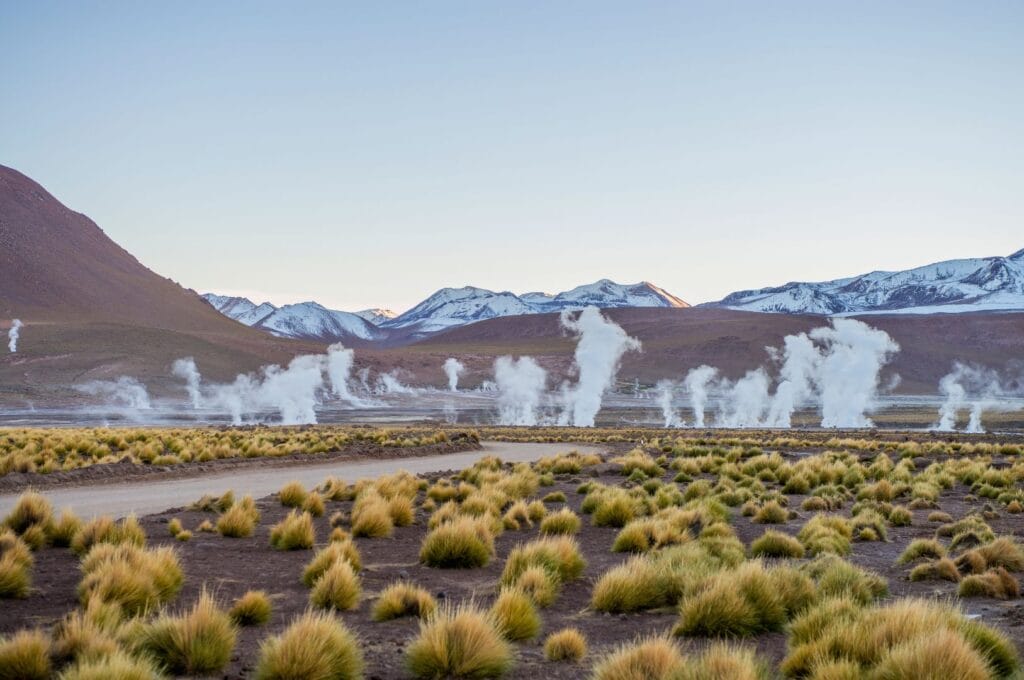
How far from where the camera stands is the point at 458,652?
5.64 meters

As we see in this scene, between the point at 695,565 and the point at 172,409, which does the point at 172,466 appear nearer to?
the point at 695,565

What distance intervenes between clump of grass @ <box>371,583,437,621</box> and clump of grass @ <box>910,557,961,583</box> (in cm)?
538

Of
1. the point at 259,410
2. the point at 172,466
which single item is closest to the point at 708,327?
the point at 259,410

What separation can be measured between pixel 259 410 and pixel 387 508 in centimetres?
8134

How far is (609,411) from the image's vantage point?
318 ft

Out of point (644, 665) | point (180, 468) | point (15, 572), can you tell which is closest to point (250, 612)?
point (15, 572)

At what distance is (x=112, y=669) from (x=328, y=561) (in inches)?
170

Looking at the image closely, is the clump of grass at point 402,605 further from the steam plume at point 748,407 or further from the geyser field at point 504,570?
the steam plume at point 748,407

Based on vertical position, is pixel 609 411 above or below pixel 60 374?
below

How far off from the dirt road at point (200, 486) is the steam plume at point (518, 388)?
193 ft

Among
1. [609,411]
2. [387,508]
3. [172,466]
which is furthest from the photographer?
[609,411]

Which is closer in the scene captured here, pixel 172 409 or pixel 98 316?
pixel 172 409

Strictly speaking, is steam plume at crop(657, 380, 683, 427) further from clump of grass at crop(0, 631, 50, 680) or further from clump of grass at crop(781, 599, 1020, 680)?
clump of grass at crop(0, 631, 50, 680)

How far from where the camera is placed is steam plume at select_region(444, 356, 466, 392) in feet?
426
